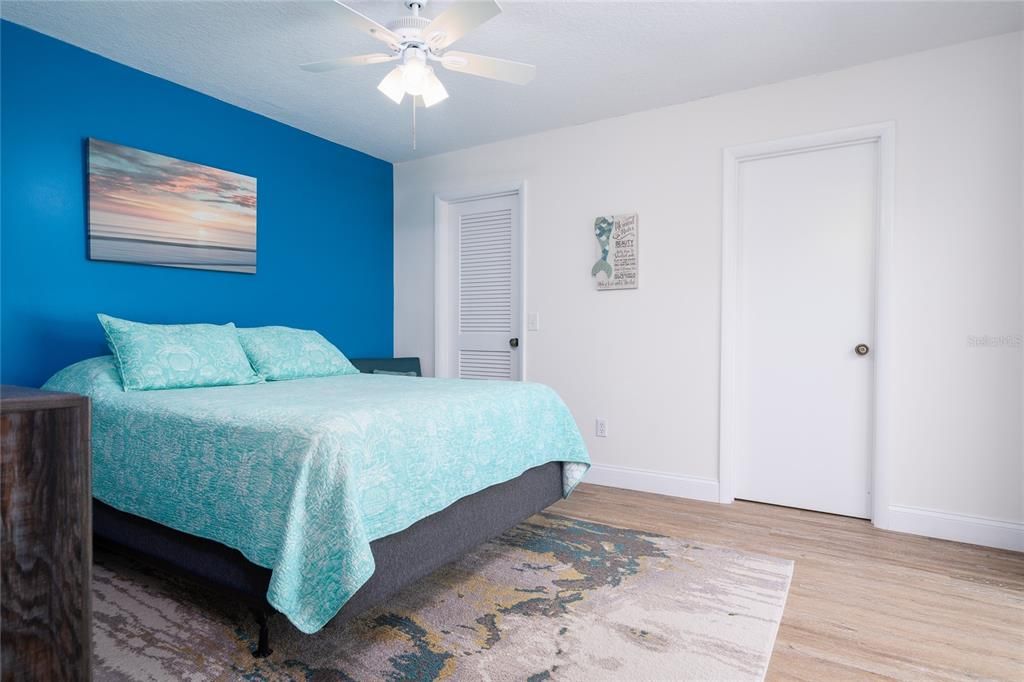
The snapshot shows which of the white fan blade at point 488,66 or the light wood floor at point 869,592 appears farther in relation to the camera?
the white fan blade at point 488,66

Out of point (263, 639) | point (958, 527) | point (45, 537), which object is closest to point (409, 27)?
point (45, 537)

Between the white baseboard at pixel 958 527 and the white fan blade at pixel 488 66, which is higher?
the white fan blade at pixel 488 66

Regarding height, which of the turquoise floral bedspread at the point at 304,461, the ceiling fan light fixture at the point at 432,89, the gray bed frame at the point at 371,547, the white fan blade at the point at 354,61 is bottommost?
the gray bed frame at the point at 371,547

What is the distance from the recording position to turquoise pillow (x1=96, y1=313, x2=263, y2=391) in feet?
8.03

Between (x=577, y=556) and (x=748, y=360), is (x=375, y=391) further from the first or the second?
(x=748, y=360)

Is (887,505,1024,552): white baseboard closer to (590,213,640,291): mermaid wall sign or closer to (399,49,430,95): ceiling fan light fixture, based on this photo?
(590,213,640,291): mermaid wall sign

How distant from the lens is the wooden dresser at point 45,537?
968mm

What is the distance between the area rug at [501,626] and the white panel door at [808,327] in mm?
913

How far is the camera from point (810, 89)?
3.07 meters

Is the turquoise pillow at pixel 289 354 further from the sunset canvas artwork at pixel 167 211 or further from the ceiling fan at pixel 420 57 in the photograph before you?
the ceiling fan at pixel 420 57

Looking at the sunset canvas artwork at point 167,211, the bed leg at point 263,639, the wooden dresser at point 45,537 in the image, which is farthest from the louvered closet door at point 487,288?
the wooden dresser at point 45,537

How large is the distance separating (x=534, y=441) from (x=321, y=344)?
1553mm

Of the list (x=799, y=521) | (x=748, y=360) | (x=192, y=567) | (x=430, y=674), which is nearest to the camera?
(x=430, y=674)

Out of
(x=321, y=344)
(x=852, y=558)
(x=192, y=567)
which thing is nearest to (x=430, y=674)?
(x=192, y=567)
